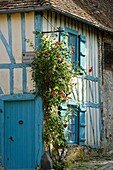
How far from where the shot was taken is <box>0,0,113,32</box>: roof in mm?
12742

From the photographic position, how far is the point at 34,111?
12.8 metres

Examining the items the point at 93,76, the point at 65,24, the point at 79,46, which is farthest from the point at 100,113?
the point at 65,24

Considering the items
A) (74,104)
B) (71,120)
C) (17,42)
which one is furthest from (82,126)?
(17,42)

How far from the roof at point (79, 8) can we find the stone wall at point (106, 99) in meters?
0.71

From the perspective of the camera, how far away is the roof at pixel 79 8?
12.7 meters

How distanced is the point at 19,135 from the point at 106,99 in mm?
4356

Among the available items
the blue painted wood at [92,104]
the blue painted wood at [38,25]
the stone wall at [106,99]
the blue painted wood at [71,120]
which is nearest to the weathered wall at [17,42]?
the blue painted wood at [38,25]

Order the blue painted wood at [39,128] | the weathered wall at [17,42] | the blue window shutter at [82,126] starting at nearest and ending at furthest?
the blue painted wood at [39,128]
the weathered wall at [17,42]
the blue window shutter at [82,126]

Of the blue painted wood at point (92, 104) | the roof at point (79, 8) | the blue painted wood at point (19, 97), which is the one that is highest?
the roof at point (79, 8)

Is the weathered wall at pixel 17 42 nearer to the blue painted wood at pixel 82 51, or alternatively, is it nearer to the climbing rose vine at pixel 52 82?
the climbing rose vine at pixel 52 82

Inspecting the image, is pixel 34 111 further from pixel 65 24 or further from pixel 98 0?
pixel 98 0

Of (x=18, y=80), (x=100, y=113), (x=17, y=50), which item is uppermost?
(x=17, y=50)

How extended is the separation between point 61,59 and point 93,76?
3.25 m

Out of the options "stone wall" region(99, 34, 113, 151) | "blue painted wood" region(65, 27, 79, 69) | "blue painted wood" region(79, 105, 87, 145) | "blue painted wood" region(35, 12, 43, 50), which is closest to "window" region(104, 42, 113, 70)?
"stone wall" region(99, 34, 113, 151)
